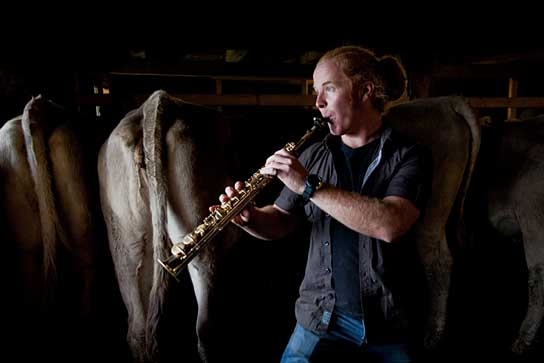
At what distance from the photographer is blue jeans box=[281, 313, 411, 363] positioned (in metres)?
1.51

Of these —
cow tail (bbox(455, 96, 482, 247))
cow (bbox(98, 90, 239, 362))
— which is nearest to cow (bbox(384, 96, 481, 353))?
cow tail (bbox(455, 96, 482, 247))

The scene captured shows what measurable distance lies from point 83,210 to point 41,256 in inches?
11.7

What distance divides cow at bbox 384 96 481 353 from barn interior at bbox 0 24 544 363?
0.15m

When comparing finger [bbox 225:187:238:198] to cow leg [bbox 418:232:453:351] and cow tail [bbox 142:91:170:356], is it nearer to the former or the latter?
cow tail [bbox 142:91:170:356]

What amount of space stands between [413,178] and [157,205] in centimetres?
111

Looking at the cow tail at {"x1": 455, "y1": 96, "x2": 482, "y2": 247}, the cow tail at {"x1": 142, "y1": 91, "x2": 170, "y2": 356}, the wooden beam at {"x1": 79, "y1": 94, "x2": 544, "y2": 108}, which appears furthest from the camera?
the wooden beam at {"x1": 79, "y1": 94, "x2": 544, "y2": 108}

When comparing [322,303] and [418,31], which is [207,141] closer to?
[322,303]

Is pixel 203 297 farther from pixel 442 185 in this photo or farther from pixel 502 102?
pixel 502 102

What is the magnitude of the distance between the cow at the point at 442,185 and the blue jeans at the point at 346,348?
3.05 feet

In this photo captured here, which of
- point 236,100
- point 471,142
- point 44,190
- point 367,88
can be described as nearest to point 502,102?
point 471,142

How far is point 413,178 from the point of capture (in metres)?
1.45

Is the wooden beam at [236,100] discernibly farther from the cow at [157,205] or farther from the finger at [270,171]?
the finger at [270,171]

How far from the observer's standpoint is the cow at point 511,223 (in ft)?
7.86

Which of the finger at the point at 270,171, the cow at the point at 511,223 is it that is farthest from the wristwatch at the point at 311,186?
the cow at the point at 511,223
